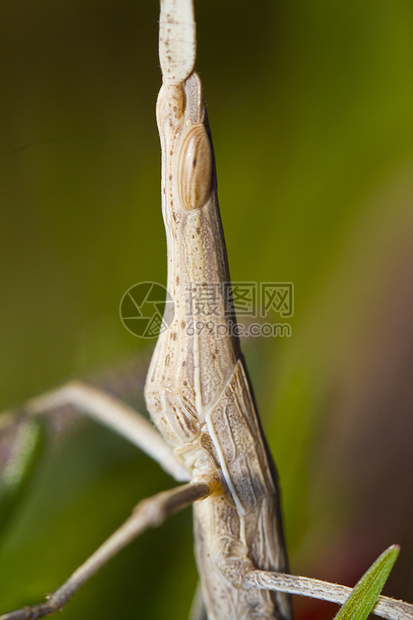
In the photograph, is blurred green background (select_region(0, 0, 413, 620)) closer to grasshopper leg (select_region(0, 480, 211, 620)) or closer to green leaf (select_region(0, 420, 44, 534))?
green leaf (select_region(0, 420, 44, 534))

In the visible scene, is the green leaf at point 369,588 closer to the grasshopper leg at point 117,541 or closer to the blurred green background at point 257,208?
the grasshopper leg at point 117,541

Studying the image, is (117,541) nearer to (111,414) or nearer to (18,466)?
(18,466)

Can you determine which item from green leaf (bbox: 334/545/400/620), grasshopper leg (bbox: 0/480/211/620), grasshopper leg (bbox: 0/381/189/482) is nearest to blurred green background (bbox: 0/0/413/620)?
grasshopper leg (bbox: 0/381/189/482)

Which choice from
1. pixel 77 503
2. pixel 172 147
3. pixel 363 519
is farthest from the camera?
pixel 363 519

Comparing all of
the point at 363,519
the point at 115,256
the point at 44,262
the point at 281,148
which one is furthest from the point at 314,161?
the point at 363,519

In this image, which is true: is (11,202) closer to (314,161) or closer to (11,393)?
(11,393)

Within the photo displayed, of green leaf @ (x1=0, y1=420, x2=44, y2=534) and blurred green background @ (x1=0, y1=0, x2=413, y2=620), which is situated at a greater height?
blurred green background @ (x1=0, y1=0, x2=413, y2=620)

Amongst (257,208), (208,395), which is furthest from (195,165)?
(257,208)
